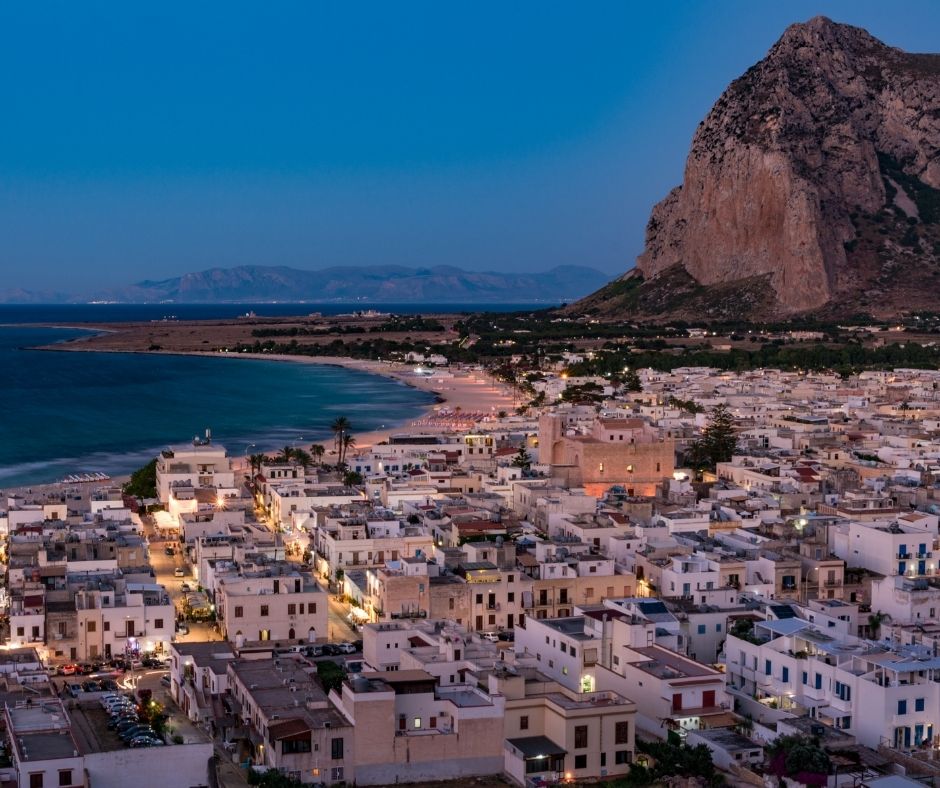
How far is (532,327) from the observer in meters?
167

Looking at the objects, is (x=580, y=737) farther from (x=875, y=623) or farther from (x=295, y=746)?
(x=875, y=623)

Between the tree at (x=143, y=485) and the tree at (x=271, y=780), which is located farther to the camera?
the tree at (x=143, y=485)

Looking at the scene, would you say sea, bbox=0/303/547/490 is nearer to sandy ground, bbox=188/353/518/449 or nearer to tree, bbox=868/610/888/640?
sandy ground, bbox=188/353/518/449

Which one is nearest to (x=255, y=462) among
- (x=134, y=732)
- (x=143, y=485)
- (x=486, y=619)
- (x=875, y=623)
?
(x=143, y=485)

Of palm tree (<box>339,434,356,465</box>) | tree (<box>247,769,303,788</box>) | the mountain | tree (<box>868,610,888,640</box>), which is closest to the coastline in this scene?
→ palm tree (<box>339,434,356,465</box>)

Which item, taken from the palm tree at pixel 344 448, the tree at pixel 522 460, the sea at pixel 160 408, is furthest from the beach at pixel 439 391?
the tree at pixel 522 460

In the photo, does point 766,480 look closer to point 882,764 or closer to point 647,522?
point 647,522

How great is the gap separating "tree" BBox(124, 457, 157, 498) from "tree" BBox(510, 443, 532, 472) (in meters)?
14.2

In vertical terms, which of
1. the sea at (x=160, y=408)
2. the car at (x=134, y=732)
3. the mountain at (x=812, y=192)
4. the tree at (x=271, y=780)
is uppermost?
the mountain at (x=812, y=192)

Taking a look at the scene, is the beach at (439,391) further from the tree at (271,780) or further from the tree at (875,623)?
the tree at (271,780)

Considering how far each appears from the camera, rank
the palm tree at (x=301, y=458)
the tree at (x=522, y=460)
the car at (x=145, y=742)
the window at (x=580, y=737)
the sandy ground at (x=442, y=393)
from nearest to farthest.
→ the car at (x=145, y=742), the window at (x=580, y=737), the tree at (x=522, y=460), the palm tree at (x=301, y=458), the sandy ground at (x=442, y=393)

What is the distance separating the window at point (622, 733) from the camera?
24.1m

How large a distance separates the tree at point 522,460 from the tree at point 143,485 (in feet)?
46.5

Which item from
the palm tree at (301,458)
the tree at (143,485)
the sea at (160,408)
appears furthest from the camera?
the sea at (160,408)
